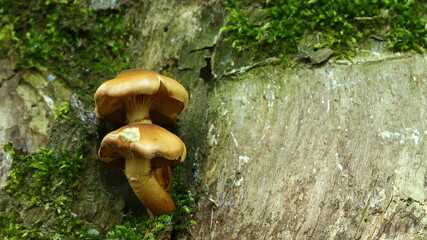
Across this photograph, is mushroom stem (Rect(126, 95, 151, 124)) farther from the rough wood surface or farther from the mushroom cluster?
the rough wood surface

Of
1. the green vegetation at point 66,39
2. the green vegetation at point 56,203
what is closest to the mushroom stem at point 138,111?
the green vegetation at point 56,203

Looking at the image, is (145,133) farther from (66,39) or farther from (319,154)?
(66,39)

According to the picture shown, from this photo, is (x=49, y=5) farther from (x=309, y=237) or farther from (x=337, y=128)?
(x=309, y=237)

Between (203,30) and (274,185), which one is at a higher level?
(203,30)

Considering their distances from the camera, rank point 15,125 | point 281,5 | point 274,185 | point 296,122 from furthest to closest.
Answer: point 281,5 → point 15,125 → point 296,122 → point 274,185

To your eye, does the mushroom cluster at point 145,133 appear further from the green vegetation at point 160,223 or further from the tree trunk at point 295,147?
the tree trunk at point 295,147

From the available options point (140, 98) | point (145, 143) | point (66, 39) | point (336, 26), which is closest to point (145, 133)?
point (145, 143)

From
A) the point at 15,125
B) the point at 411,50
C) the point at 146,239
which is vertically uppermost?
the point at 15,125

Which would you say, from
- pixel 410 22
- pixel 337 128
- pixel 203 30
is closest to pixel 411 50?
pixel 410 22
